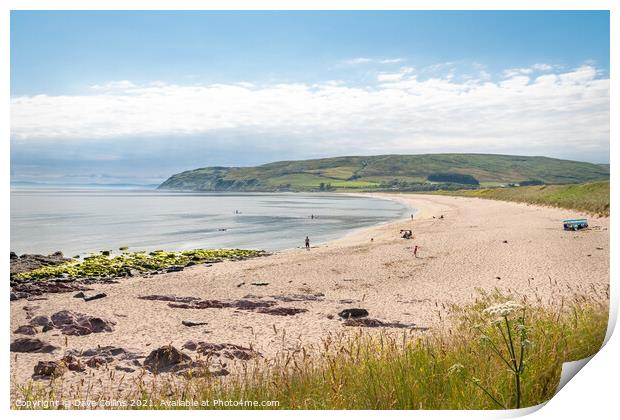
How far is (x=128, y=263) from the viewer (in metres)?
17.9

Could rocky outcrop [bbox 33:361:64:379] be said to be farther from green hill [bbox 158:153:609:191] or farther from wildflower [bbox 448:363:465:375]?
green hill [bbox 158:153:609:191]

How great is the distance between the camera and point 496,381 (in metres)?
4.03

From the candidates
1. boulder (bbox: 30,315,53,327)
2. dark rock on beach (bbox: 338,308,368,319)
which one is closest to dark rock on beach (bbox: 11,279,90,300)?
boulder (bbox: 30,315,53,327)

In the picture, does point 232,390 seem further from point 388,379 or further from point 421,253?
point 421,253

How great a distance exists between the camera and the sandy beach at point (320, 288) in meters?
7.91

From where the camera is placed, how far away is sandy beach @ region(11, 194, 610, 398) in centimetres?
791

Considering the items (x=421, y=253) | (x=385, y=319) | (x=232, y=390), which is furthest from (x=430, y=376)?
(x=421, y=253)

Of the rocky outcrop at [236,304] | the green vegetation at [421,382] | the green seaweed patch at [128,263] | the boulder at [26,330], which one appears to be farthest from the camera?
the green seaweed patch at [128,263]

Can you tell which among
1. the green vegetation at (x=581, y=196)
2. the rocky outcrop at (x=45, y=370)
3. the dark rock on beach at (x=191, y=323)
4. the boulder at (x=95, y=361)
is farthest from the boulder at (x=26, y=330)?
the green vegetation at (x=581, y=196)

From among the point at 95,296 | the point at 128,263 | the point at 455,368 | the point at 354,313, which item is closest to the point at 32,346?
the point at 354,313

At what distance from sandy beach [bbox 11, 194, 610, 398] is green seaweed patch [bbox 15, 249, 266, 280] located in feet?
4.40

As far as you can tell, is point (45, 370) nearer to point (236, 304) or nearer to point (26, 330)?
point (26, 330)

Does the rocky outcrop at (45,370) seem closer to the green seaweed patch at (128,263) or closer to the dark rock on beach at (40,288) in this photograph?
the dark rock on beach at (40,288)

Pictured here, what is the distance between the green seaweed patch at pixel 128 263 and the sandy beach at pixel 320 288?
4.40ft
